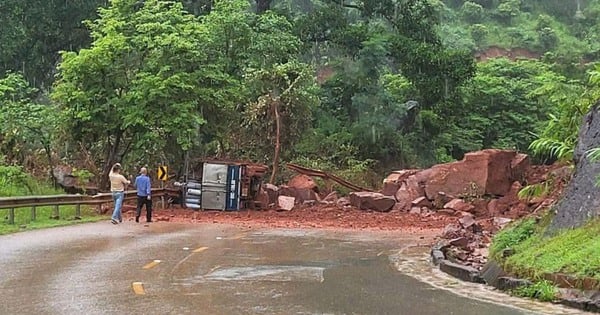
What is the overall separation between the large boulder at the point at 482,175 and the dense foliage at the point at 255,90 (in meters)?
2.34

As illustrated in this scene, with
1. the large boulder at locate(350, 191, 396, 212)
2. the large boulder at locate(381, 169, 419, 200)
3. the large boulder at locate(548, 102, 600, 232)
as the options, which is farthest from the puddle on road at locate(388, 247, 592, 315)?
the large boulder at locate(381, 169, 419, 200)

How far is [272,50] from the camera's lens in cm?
3872

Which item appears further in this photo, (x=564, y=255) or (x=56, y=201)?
(x=56, y=201)

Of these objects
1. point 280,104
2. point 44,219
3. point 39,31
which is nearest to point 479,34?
point 280,104

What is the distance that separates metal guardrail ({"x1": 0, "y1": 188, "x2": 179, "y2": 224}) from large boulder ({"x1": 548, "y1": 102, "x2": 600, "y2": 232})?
14.8 metres

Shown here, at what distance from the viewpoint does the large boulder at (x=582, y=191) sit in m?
13.5

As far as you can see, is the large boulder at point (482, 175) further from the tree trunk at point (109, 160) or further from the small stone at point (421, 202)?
the tree trunk at point (109, 160)

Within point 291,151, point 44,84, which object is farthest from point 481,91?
point 44,84

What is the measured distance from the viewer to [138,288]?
37.0 feet

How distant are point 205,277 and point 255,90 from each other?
81.6 ft

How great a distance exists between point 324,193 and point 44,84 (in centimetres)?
1854

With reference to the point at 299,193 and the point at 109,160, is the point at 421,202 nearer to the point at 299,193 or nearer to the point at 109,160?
the point at 299,193

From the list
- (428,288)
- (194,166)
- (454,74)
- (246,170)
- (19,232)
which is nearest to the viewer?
(428,288)

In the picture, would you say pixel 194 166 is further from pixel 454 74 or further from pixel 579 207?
pixel 579 207
